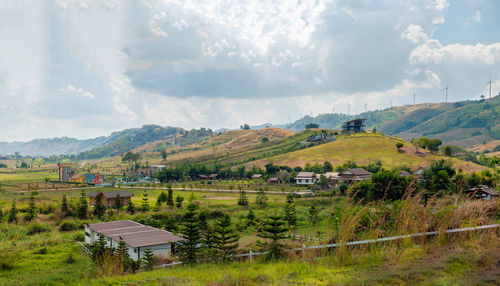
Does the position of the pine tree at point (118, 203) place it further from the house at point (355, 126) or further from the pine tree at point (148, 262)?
the house at point (355, 126)

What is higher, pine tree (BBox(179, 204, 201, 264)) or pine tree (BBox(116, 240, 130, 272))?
pine tree (BBox(179, 204, 201, 264))

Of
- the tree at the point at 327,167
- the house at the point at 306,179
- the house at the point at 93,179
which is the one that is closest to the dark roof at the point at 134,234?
the house at the point at 306,179

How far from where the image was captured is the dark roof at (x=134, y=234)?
21.2 m

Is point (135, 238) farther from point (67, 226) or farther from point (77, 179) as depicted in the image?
point (77, 179)

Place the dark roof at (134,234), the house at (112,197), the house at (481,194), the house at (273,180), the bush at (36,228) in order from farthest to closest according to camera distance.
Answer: the house at (273,180), the house at (112,197), the bush at (36,228), the dark roof at (134,234), the house at (481,194)

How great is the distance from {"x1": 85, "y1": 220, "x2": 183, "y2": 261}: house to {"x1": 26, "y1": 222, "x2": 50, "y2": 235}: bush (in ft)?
24.3

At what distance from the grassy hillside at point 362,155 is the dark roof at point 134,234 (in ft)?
219

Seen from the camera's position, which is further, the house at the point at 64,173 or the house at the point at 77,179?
the house at the point at 64,173

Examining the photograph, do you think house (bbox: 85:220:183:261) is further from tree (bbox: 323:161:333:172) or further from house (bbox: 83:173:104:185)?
tree (bbox: 323:161:333:172)

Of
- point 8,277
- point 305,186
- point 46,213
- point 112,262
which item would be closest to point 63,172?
point 46,213

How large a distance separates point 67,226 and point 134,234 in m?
14.5

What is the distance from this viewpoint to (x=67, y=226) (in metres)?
34.2

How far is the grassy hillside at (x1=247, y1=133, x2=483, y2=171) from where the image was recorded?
84.1 m

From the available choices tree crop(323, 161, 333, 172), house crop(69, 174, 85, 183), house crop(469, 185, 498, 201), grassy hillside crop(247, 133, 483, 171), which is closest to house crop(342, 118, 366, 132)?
grassy hillside crop(247, 133, 483, 171)
